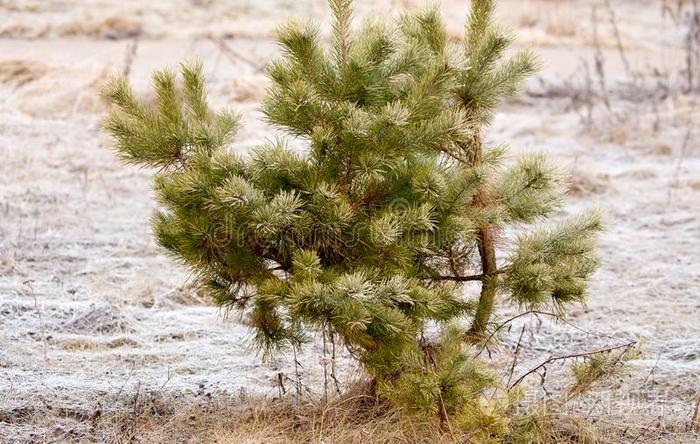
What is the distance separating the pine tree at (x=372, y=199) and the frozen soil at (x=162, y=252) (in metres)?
0.37

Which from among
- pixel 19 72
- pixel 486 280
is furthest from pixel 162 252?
pixel 19 72

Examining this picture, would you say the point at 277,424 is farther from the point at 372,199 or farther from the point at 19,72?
the point at 19,72

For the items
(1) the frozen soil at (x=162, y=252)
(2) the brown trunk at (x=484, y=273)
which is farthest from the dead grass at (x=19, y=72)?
(2) the brown trunk at (x=484, y=273)

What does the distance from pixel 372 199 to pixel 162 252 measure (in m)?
2.03

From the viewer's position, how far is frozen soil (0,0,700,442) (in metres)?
4.32

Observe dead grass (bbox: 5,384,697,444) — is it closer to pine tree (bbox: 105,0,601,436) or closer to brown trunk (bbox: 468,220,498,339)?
pine tree (bbox: 105,0,601,436)

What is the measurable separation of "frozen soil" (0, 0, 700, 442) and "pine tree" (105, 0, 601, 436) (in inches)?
14.6

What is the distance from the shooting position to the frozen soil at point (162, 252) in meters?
4.32

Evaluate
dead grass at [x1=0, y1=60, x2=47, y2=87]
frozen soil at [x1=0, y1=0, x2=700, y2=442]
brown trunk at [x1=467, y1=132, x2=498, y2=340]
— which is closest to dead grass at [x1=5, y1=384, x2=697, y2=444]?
frozen soil at [x1=0, y1=0, x2=700, y2=442]

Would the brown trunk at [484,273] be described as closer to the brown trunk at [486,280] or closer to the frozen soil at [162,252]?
the brown trunk at [486,280]

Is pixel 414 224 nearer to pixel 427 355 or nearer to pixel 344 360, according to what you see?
pixel 427 355

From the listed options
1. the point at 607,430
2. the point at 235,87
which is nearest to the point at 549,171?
the point at 607,430

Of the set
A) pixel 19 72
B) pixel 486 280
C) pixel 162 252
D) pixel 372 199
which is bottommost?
pixel 162 252

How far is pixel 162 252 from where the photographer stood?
5324 mm
